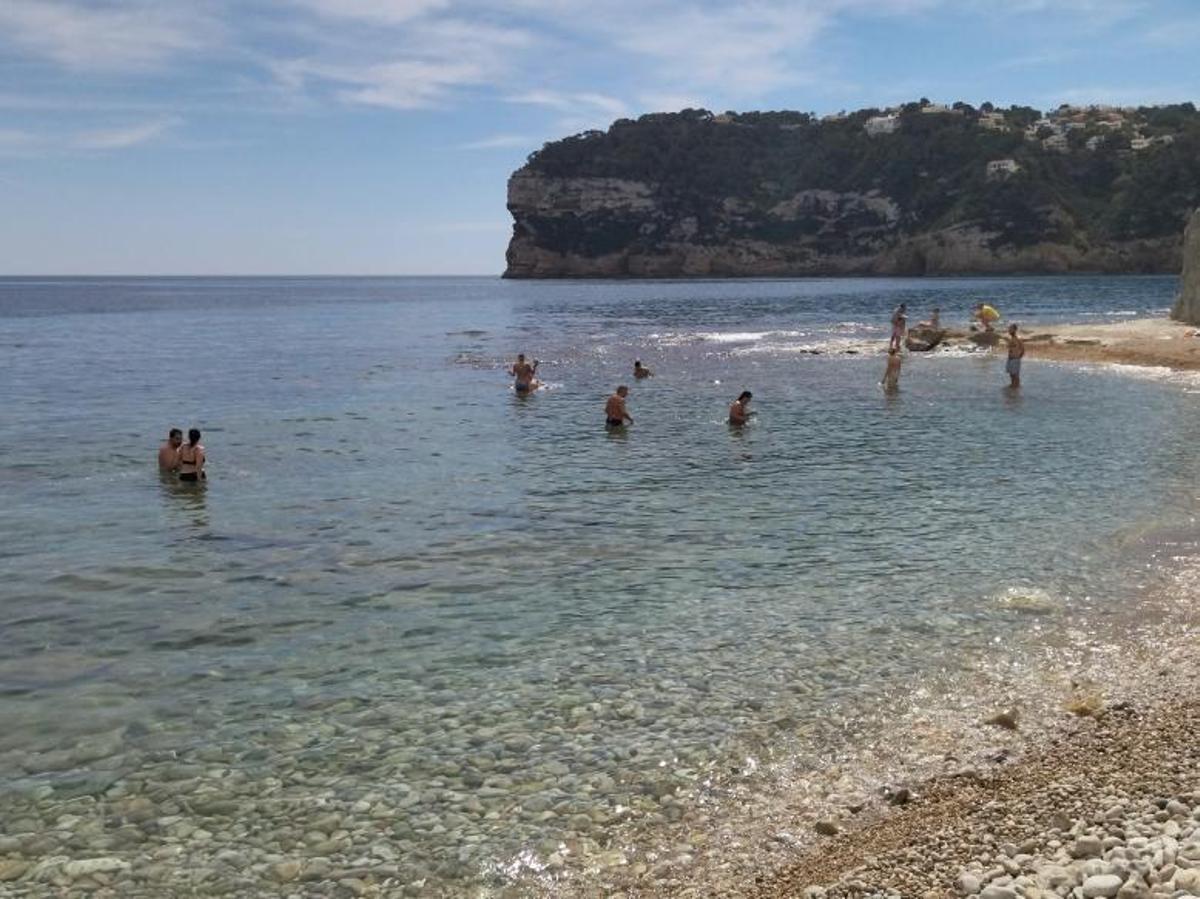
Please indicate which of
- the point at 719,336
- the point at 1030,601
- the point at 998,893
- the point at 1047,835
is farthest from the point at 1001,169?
the point at 998,893

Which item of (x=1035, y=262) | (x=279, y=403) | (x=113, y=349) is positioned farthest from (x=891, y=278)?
(x=279, y=403)

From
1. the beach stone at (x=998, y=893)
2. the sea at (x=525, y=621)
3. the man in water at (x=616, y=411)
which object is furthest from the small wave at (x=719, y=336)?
the beach stone at (x=998, y=893)

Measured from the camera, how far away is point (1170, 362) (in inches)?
1566

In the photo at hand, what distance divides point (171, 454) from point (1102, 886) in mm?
20514

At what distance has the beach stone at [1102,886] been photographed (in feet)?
19.4

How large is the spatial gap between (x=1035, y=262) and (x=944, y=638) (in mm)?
170157

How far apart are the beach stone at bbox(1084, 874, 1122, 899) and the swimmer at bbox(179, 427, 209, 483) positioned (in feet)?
62.7

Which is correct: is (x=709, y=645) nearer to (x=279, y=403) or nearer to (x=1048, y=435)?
(x=1048, y=435)

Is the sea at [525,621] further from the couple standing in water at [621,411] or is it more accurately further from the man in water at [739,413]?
the man in water at [739,413]

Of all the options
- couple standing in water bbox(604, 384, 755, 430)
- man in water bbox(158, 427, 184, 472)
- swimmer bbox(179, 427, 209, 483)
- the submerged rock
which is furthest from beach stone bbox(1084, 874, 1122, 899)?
the submerged rock

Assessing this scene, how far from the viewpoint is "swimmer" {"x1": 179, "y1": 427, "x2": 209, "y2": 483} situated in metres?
21.1

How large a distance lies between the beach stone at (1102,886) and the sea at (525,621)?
243 cm

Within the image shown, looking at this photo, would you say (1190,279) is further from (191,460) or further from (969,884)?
(969,884)

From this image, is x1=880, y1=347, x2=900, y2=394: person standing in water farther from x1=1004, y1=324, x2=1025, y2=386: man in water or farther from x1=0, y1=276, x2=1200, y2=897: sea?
x1=0, y1=276, x2=1200, y2=897: sea
